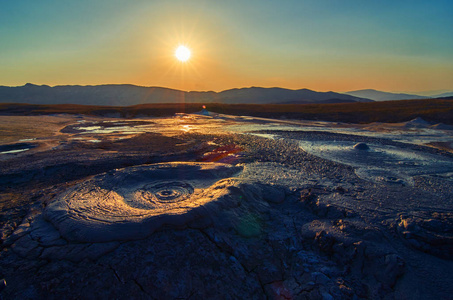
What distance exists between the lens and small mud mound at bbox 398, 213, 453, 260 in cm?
283

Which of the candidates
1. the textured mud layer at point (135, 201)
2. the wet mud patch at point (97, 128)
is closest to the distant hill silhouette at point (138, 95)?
the wet mud patch at point (97, 128)

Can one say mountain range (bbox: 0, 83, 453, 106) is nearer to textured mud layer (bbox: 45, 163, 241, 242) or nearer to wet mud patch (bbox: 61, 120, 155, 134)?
wet mud patch (bbox: 61, 120, 155, 134)

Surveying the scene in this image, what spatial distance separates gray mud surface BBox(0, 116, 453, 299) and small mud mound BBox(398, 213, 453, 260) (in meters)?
0.01

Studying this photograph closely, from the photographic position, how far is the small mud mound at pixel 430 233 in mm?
2831

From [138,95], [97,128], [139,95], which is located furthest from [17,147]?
[138,95]

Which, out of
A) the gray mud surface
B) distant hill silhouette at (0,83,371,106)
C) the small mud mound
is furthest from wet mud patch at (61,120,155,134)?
distant hill silhouette at (0,83,371,106)

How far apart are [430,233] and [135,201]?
403 centimetres

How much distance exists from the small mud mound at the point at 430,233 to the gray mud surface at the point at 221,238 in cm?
1

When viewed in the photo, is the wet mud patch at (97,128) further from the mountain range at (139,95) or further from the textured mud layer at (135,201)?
the mountain range at (139,95)

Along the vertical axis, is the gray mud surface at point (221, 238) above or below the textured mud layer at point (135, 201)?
below

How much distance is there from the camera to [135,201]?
12.5 ft

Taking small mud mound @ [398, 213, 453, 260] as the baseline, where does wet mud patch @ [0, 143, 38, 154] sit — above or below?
above

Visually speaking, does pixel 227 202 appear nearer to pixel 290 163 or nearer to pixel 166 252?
pixel 166 252

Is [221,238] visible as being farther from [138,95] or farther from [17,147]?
[138,95]
